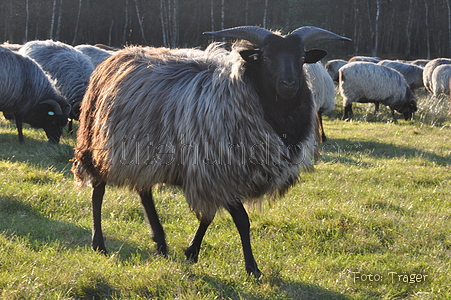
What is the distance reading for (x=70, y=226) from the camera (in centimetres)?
462

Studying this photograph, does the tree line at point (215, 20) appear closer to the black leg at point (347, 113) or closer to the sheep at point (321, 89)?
the black leg at point (347, 113)

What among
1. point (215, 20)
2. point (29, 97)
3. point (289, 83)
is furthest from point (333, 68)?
point (289, 83)

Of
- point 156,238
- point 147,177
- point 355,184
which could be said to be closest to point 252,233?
point 156,238

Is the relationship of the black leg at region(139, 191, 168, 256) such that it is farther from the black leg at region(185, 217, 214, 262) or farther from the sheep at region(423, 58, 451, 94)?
the sheep at region(423, 58, 451, 94)

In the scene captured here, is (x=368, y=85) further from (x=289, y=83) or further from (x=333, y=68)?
(x=289, y=83)

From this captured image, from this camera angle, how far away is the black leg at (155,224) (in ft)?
13.9

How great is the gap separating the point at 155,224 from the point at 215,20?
3520cm

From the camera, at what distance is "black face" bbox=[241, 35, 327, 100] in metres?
3.62

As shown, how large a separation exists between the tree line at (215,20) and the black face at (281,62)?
1125 inches

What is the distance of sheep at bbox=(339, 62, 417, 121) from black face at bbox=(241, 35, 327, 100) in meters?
10.3

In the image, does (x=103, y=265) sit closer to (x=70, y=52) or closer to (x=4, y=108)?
(x=4, y=108)

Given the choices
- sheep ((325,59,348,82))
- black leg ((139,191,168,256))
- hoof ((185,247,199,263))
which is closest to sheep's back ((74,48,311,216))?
black leg ((139,191,168,256))

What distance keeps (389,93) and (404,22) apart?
104 feet

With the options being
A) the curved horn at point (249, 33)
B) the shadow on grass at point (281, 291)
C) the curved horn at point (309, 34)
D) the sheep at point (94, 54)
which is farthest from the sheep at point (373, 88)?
the shadow on grass at point (281, 291)
